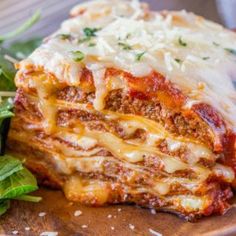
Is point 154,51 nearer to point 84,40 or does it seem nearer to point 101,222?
point 84,40

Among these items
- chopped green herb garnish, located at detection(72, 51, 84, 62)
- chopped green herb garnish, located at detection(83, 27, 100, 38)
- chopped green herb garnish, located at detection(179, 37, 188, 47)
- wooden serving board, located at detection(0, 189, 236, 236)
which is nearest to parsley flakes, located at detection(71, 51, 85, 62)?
chopped green herb garnish, located at detection(72, 51, 84, 62)

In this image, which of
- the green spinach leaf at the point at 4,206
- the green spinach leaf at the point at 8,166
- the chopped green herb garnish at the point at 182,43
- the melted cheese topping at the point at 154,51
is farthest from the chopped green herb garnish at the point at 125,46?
the green spinach leaf at the point at 4,206

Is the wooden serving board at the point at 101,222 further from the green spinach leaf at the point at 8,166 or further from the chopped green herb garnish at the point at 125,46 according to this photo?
the chopped green herb garnish at the point at 125,46

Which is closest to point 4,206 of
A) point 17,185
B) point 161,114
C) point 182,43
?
point 17,185

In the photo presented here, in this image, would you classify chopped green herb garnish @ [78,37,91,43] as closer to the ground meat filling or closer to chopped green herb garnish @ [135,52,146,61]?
chopped green herb garnish @ [135,52,146,61]

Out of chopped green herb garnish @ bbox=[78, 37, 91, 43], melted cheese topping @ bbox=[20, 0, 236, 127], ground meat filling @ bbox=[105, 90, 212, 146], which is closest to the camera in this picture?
ground meat filling @ bbox=[105, 90, 212, 146]

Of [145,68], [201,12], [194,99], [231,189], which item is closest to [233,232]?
[231,189]

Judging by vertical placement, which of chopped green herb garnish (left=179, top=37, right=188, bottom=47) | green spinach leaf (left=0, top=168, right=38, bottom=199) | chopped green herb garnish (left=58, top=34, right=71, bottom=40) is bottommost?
green spinach leaf (left=0, top=168, right=38, bottom=199)
